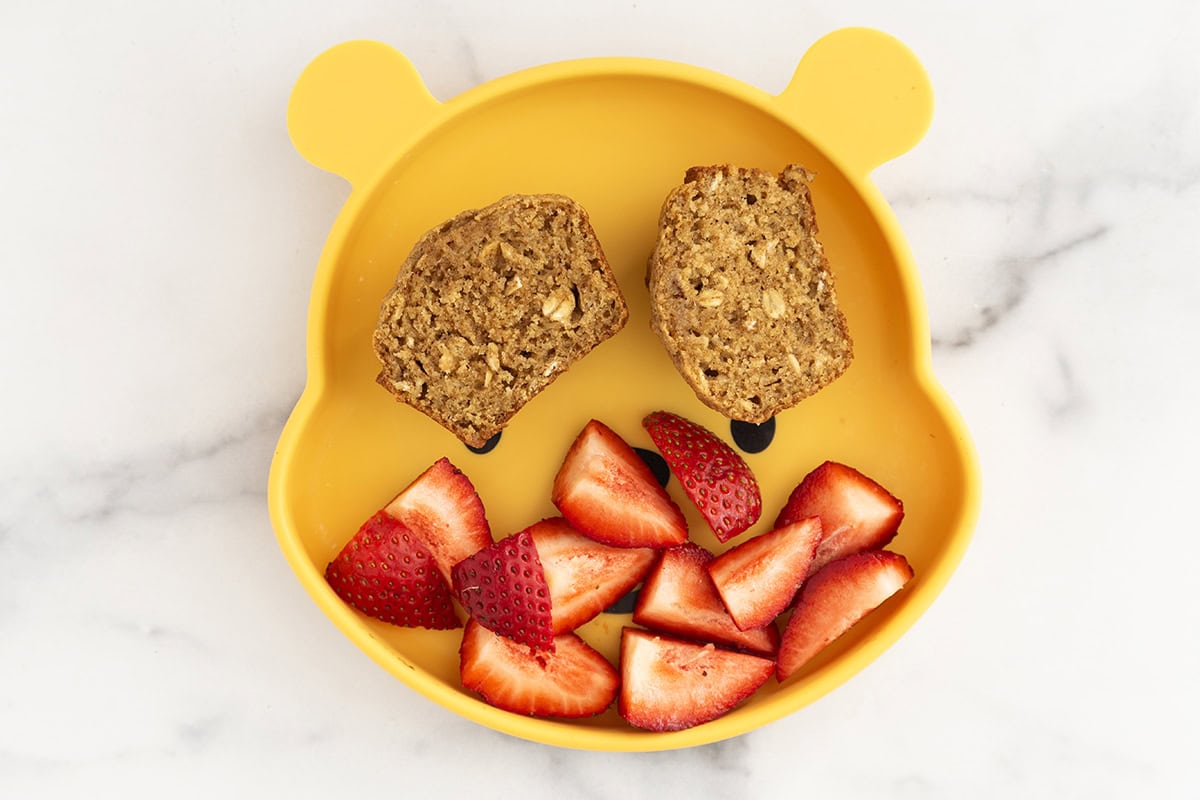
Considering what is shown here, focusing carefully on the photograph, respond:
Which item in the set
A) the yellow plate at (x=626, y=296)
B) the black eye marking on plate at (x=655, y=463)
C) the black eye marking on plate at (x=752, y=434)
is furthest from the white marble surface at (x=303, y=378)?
the black eye marking on plate at (x=655, y=463)

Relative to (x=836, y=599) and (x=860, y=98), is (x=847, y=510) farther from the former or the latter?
(x=860, y=98)

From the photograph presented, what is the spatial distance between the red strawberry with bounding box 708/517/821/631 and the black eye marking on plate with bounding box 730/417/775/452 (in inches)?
5.8

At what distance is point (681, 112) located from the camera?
160 centimetres

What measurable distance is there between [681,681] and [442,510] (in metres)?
0.46

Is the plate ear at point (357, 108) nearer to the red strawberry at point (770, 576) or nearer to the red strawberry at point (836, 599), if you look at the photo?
the red strawberry at point (770, 576)

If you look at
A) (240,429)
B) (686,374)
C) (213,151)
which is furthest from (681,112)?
(240,429)

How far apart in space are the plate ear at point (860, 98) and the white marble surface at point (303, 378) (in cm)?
16

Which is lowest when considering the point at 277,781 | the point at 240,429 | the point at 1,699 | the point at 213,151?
the point at 277,781

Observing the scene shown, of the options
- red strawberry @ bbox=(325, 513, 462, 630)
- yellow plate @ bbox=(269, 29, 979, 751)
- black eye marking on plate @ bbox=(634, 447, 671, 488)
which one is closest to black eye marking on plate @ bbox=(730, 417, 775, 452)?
yellow plate @ bbox=(269, 29, 979, 751)

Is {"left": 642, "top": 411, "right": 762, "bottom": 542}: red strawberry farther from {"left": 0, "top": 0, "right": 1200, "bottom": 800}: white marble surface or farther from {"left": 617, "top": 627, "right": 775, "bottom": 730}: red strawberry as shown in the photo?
{"left": 0, "top": 0, "right": 1200, "bottom": 800}: white marble surface

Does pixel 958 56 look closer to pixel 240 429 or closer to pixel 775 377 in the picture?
pixel 775 377

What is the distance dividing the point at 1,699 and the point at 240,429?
24.5 inches

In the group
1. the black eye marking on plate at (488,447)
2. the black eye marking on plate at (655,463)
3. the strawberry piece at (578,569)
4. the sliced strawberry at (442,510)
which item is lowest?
the strawberry piece at (578,569)

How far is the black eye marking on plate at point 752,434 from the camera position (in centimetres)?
164
